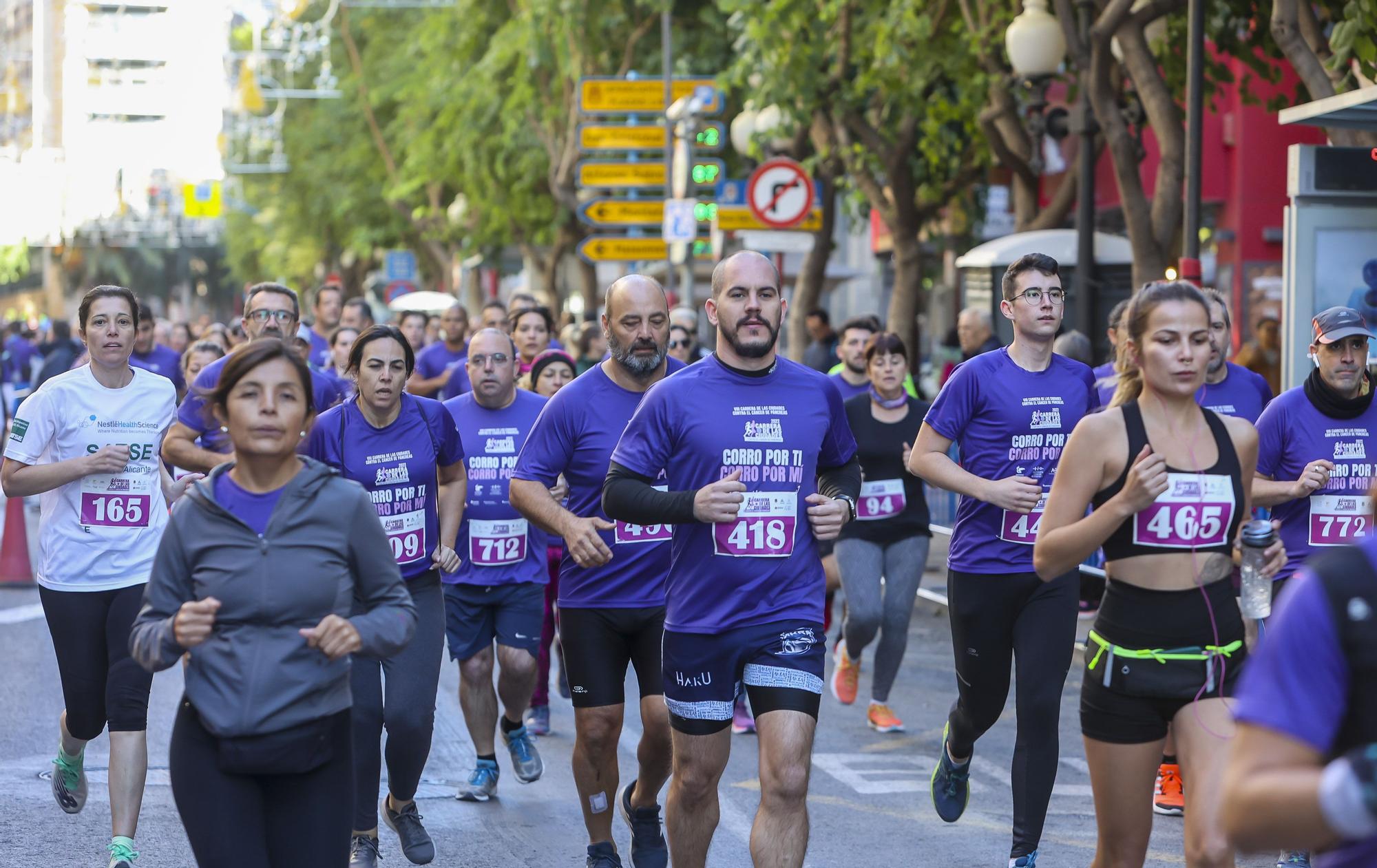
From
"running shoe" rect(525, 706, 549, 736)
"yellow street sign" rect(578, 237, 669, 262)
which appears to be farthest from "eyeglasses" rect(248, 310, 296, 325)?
"yellow street sign" rect(578, 237, 669, 262)

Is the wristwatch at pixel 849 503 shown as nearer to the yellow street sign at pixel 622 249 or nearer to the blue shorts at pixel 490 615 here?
the blue shorts at pixel 490 615

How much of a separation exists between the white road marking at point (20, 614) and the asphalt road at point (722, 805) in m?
2.89

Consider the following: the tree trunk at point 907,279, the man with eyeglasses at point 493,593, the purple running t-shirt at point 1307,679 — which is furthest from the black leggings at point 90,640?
the tree trunk at point 907,279

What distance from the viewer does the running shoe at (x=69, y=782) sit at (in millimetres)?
7086

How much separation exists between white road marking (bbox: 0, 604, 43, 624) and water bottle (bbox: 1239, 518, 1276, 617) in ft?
33.1

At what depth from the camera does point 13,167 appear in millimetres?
69750

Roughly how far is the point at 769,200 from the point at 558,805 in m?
10.3

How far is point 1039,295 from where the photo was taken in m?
6.88

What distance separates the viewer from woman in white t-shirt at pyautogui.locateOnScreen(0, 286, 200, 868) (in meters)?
6.69

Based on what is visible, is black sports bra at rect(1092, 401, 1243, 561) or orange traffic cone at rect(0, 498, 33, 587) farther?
orange traffic cone at rect(0, 498, 33, 587)

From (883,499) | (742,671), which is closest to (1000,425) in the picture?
(742,671)

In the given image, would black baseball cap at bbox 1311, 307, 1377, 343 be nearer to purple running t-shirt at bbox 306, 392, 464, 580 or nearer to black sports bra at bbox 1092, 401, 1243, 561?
black sports bra at bbox 1092, 401, 1243, 561

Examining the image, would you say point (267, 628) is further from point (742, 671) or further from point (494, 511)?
point (494, 511)

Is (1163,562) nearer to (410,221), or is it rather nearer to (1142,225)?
(1142,225)
